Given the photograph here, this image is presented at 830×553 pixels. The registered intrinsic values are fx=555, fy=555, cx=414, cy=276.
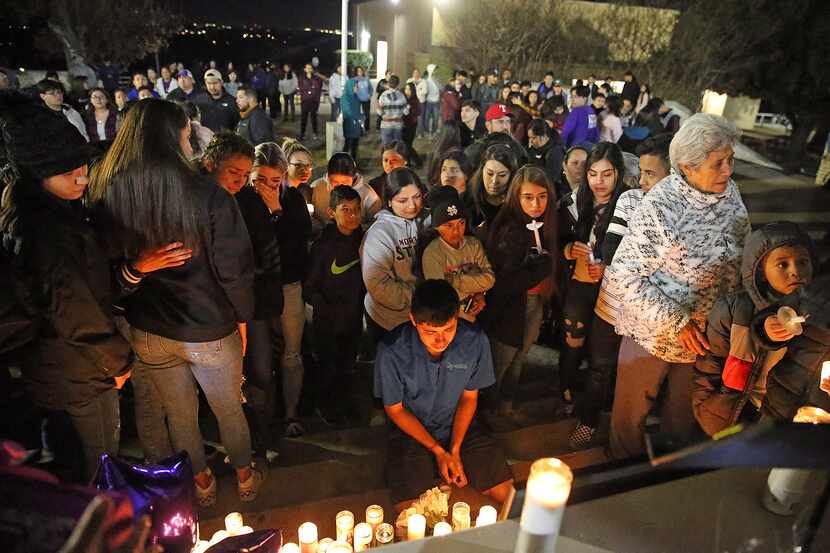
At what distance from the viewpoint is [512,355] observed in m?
3.77

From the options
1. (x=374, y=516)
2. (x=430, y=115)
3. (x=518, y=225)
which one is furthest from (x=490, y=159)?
(x=430, y=115)

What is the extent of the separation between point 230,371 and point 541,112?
847 cm

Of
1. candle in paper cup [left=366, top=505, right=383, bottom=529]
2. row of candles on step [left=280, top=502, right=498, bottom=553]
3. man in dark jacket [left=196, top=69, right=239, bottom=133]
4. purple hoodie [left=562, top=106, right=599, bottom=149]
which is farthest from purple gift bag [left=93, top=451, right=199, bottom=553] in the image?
purple hoodie [left=562, top=106, right=599, bottom=149]

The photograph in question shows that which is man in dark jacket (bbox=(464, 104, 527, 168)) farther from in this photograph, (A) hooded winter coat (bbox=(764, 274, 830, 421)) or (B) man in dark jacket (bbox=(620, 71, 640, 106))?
(B) man in dark jacket (bbox=(620, 71, 640, 106))

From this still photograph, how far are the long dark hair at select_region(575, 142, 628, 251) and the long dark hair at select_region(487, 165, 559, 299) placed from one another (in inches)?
13.1

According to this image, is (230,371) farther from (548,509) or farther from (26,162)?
(548,509)

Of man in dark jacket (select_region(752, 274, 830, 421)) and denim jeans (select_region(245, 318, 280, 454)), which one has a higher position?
man in dark jacket (select_region(752, 274, 830, 421))

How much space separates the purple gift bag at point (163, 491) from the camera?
5.29 feet

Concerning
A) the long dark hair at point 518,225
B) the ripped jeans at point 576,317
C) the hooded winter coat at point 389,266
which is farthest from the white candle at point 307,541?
the ripped jeans at point 576,317

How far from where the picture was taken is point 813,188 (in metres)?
13.8

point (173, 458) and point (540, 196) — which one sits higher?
point (540, 196)

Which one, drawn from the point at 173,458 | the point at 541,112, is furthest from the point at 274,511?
A: the point at 541,112

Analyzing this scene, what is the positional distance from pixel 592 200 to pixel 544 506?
11.3ft

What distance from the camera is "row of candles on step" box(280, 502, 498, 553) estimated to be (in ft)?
7.84
